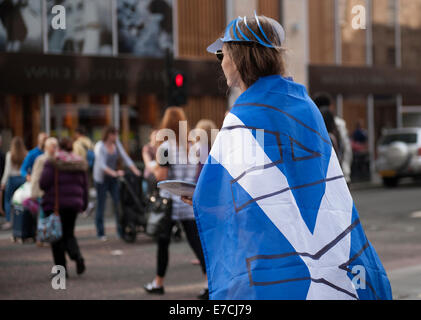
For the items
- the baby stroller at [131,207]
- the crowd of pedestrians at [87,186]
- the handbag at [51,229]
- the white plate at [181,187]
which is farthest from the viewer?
the baby stroller at [131,207]

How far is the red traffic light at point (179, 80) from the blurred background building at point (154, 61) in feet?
0.53

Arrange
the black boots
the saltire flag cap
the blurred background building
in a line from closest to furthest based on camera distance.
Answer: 1. the saltire flag cap
2. the black boots
3. the blurred background building

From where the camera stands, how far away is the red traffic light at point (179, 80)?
44.7 ft

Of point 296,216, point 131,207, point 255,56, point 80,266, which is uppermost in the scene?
point 255,56

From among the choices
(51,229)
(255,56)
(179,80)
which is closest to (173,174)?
(51,229)

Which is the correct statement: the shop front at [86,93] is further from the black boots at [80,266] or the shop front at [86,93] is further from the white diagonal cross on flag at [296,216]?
the white diagonal cross on flag at [296,216]

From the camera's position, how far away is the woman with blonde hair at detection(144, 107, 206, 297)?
663 cm

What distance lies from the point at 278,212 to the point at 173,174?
4270 millimetres

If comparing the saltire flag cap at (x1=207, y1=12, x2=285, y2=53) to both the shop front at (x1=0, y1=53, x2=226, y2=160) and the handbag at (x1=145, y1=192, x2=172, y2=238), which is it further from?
the shop front at (x1=0, y1=53, x2=226, y2=160)

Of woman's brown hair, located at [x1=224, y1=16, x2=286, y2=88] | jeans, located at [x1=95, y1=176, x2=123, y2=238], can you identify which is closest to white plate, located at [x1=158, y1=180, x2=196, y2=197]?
woman's brown hair, located at [x1=224, y1=16, x2=286, y2=88]

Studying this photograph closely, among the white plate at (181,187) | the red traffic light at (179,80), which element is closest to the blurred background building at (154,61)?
the red traffic light at (179,80)

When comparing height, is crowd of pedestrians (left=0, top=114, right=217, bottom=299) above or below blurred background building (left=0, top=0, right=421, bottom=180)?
below

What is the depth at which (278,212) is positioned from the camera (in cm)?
256

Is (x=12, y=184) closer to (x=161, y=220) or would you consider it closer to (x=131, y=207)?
(x=131, y=207)
